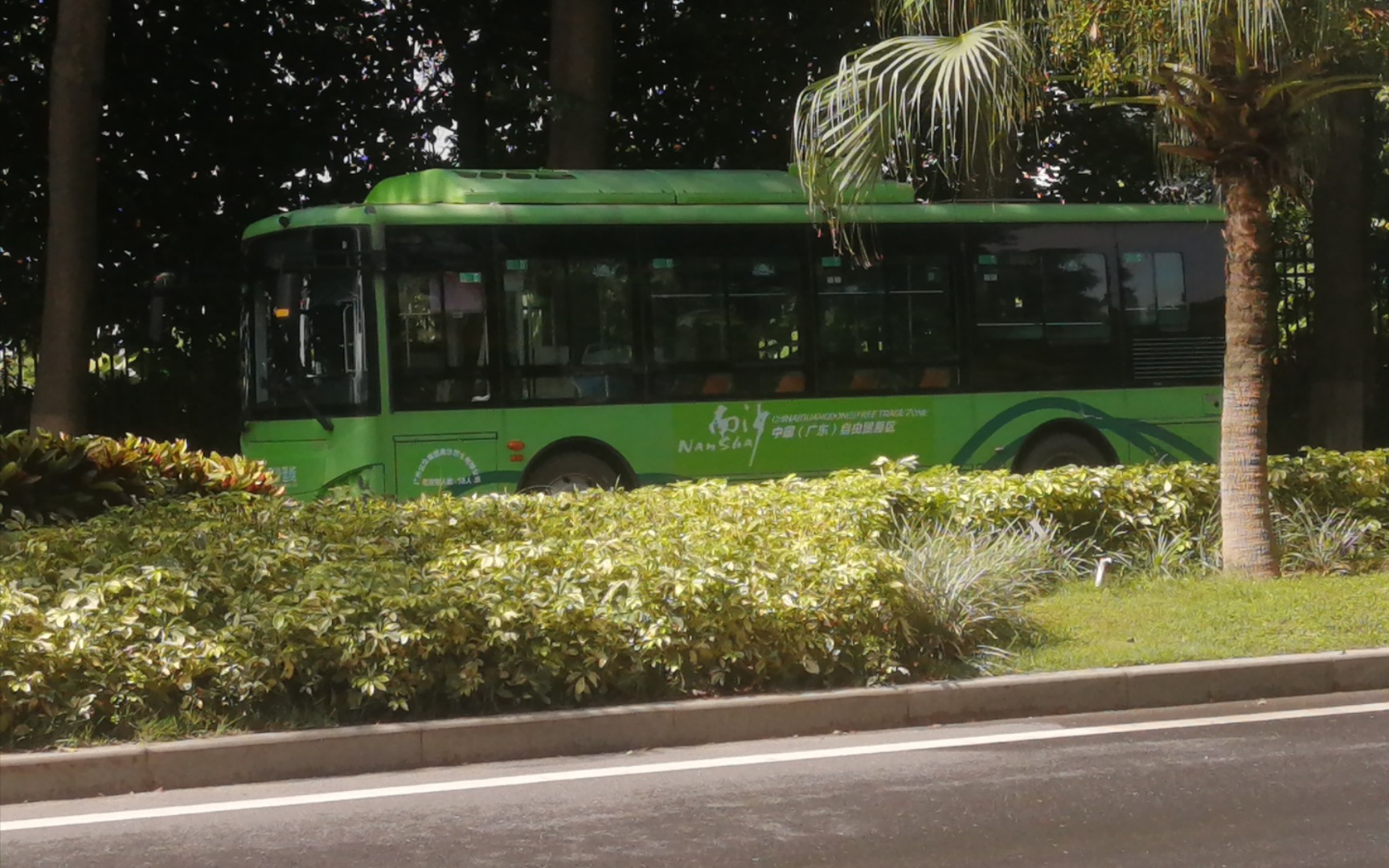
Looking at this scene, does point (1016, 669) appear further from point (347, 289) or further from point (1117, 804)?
point (347, 289)

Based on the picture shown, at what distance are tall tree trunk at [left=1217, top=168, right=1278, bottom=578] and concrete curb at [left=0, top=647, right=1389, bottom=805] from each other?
216 cm

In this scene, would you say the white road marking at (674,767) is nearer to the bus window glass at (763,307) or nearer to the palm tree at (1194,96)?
the palm tree at (1194,96)

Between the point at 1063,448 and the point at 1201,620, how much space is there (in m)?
7.73

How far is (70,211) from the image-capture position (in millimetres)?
15984

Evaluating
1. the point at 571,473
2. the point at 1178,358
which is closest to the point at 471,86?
the point at 571,473

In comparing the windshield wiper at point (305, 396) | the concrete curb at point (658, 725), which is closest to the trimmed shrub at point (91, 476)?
the windshield wiper at point (305, 396)

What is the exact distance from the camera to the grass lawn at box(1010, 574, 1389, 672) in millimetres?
8719

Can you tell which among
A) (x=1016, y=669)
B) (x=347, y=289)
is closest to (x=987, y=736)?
(x=1016, y=669)

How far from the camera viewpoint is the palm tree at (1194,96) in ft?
34.7

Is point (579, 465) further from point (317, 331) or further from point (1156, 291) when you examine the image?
point (1156, 291)

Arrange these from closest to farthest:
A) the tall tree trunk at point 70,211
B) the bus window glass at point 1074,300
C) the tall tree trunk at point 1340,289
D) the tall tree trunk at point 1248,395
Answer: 1. the tall tree trunk at point 1248,395
2. the tall tree trunk at point 70,211
3. the bus window glass at point 1074,300
4. the tall tree trunk at point 1340,289

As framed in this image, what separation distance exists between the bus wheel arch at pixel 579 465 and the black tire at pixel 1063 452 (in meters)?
4.41

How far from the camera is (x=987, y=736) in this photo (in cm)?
771

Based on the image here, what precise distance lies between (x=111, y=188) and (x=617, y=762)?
14.9 m
